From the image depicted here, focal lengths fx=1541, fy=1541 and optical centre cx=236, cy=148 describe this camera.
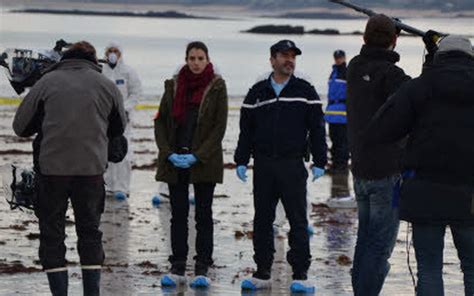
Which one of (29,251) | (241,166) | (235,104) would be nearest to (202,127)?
(241,166)

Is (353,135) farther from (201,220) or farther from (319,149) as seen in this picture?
(201,220)

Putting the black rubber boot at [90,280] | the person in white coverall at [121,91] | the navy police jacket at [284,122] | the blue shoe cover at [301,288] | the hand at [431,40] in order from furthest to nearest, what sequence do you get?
the person in white coverall at [121,91] → the blue shoe cover at [301,288] → the navy police jacket at [284,122] → the black rubber boot at [90,280] → the hand at [431,40]

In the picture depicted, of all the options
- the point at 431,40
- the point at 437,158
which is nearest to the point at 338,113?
the point at 431,40

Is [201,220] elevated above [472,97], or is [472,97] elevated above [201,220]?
[472,97]

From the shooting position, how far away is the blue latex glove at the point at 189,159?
12.1 metres

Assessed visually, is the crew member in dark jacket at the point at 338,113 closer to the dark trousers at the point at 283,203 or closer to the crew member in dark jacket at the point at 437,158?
the dark trousers at the point at 283,203

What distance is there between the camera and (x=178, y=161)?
12.1 meters

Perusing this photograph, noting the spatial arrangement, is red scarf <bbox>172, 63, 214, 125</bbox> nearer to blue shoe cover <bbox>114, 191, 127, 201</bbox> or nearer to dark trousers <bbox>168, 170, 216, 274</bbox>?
dark trousers <bbox>168, 170, 216, 274</bbox>

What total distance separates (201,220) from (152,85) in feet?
182

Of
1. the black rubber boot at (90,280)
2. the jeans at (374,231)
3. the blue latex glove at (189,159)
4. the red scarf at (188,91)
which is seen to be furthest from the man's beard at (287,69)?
the black rubber boot at (90,280)

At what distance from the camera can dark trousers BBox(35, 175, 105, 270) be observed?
10.5 m

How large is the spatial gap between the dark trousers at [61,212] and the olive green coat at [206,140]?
172cm

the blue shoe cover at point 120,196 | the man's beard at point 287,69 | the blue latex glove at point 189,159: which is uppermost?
the man's beard at point 287,69

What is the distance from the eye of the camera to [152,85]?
67.8m
